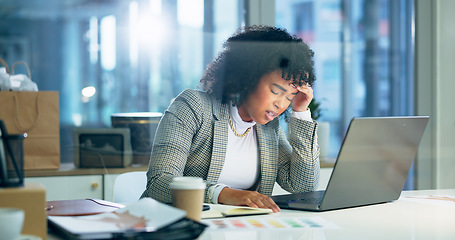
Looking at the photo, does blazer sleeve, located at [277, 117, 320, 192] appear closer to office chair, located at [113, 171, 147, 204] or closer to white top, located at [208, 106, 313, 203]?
white top, located at [208, 106, 313, 203]

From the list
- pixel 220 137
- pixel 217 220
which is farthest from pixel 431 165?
pixel 217 220

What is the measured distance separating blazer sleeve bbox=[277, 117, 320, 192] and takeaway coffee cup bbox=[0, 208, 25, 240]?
3.76ft

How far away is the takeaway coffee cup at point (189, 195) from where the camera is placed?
3.90 feet

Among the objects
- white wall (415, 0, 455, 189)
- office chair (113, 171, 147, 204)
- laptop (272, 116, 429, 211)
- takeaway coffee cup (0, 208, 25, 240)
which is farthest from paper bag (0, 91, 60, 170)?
white wall (415, 0, 455, 189)

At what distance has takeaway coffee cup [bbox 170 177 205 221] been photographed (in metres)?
1.19

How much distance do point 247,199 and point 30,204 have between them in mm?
643

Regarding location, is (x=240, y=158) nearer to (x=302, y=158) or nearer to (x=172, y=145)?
(x=302, y=158)

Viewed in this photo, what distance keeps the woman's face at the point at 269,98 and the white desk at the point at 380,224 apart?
516 mm

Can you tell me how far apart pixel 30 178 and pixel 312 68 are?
1.46 metres

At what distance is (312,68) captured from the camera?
2.04 metres

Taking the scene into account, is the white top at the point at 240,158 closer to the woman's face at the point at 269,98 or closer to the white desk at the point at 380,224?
the woman's face at the point at 269,98

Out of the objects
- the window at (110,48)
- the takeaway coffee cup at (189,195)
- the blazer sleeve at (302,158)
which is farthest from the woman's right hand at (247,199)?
the window at (110,48)

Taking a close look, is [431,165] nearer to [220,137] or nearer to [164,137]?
[220,137]

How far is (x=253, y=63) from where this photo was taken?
205 cm
